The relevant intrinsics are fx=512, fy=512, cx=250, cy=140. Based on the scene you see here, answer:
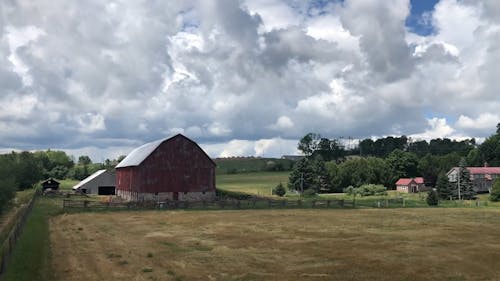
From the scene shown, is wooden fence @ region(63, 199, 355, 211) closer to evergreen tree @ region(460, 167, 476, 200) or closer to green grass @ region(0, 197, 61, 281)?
green grass @ region(0, 197, 61, 281)

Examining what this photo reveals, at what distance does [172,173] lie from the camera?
78.3 metres

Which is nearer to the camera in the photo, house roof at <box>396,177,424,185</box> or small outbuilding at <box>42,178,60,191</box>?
small outbuilding at <box>42,178,60,191</box>

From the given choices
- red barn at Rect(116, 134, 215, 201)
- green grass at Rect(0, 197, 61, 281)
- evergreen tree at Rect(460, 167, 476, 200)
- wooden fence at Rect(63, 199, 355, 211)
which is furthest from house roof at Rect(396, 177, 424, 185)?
green grass at Rect(0, 197, 61, 281)

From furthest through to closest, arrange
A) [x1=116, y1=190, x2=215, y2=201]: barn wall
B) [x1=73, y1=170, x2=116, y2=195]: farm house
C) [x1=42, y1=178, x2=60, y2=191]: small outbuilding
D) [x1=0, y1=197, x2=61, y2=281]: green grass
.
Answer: [x1=42, y1=178, x2=60, y2=191]: small outbuilding < [x1=73, y1=170, x2=116, y2=195]: farm house < [x1=116, y1=190, x2=215, y2=201]: barn wall < [x1=0, y1=197, x2=61, y2=281]: green grass

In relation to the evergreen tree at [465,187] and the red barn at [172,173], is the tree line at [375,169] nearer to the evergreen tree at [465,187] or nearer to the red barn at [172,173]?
the evergreen tree at [465,187]

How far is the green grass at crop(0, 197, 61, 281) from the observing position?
2172 cm

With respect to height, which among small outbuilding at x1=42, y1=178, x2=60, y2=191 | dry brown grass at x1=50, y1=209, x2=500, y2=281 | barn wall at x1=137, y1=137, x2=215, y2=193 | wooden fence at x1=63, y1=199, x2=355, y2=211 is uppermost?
barn wall at x1=137, y1=137, x2=215, y2=193

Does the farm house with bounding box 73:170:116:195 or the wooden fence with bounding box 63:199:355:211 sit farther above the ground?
the farm house with bounding box 73:170:116:195

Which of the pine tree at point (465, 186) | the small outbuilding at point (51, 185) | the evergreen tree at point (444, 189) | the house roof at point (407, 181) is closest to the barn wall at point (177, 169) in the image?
the small outbuilding at point (51, 185)

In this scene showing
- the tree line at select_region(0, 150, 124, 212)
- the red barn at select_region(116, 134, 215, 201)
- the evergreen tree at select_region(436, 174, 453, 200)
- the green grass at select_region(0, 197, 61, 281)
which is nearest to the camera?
the green grass at select_region(0, 197, 61, 281)

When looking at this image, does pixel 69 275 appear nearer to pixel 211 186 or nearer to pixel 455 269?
pixel 455 269

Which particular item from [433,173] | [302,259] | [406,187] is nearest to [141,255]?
[302,259]

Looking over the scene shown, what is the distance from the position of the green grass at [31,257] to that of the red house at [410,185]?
100m

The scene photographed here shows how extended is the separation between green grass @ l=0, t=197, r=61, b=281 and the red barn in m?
34.2
